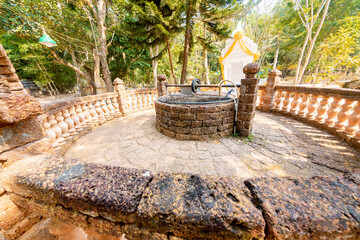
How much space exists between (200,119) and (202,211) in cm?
225

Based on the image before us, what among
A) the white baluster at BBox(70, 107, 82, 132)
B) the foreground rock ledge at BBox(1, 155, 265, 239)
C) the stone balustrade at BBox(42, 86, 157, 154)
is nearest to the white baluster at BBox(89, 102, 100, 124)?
the stone balustrade at BBox(42, 86, 157, 154)

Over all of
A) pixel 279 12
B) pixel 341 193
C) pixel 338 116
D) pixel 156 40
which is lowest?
pixel 338 116

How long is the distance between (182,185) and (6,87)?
74.6 inches

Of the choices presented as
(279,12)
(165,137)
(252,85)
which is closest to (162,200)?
(165,137)

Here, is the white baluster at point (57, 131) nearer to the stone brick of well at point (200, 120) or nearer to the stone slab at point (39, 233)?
the stone slab at point (39, 233)

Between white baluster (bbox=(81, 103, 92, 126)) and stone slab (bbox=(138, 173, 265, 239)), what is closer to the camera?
stone slab (bbox=(138, 173, 265, 239))

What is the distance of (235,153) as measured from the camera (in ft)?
7.80

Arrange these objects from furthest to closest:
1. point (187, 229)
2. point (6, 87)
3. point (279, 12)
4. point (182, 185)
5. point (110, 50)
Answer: point (279, 12)
point (110, 50)
point (6, 87)
point (182, 185)
point (187, 229)

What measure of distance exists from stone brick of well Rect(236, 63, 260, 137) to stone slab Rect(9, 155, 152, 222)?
8.81 feet

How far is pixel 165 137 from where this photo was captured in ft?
10.3

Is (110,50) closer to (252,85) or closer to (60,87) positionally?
(252,85)

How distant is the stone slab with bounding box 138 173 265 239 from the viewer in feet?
2.00

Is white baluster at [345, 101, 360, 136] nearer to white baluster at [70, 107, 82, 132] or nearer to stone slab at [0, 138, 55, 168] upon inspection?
stone slab at [0, 138, 55, 168]

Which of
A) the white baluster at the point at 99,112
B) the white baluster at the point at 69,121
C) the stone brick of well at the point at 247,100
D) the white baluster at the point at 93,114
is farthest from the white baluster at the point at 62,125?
the stone brick of well at the point at 247,100
